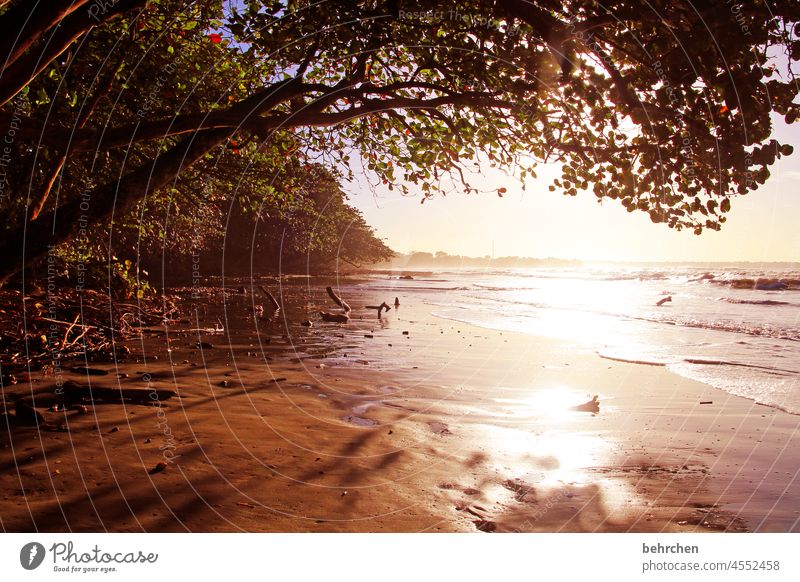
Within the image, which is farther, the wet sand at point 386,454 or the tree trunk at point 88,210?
the tree trunk at point 88,210

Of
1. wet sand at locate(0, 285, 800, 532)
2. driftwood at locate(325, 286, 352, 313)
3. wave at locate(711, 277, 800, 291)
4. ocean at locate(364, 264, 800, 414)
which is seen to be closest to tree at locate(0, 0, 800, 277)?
wet sand at locate(0, 285, 800, 532)

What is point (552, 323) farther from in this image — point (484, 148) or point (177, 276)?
point (177, 276)

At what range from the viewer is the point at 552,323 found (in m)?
22.0

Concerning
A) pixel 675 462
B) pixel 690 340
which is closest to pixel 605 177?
pixel 675 462

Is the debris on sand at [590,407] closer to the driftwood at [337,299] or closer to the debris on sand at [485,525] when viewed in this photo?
the debris on sand at [485,525]

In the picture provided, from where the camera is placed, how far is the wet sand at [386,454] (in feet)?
13.2

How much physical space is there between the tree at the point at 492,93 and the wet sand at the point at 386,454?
246 centimetres

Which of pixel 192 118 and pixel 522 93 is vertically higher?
pixel 522 93

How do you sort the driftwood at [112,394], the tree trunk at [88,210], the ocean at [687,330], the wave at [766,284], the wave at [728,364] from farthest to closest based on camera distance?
the wave at [766,284]
the wave at [728,364]
the ocean at [687,330]
the driftwood at [112,394]
the tree trunk at [88,210]

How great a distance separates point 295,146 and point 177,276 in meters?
34.8
